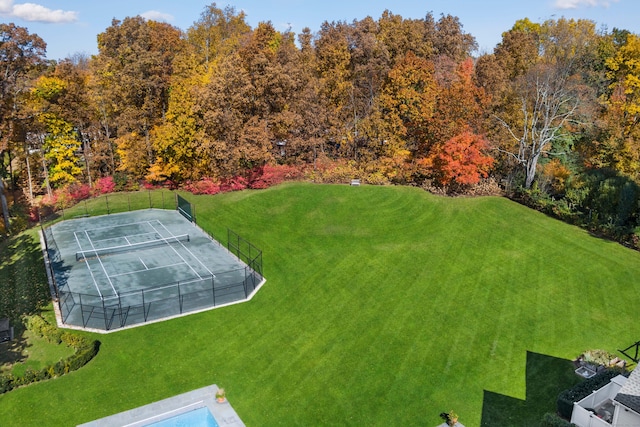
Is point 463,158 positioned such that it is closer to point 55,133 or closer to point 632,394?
point 632,394

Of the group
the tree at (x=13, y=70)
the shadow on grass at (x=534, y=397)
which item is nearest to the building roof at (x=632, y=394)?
the shadow on grass at (x=534, y=397)

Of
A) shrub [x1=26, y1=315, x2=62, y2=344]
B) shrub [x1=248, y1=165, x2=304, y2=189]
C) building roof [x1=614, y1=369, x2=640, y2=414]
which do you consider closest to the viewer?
building roof [x1=614, y1=369, x2=640, y2=414]

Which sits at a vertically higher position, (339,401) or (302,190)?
(302,190)

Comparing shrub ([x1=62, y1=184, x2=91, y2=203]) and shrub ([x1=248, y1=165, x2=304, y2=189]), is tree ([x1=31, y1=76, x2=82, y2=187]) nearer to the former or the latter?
shrub ([x1=62, y1=184, x2=91, y2=203])

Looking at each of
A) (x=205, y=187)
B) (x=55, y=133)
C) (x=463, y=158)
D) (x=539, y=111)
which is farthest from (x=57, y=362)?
(x=539, y=111)

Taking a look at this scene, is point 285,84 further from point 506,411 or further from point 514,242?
point 506,411

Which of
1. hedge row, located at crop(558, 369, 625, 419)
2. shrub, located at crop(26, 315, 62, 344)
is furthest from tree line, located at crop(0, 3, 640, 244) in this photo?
shrub, located at crop(26, 315, 62, 344)

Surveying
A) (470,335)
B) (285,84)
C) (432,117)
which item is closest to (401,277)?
(470,335)
